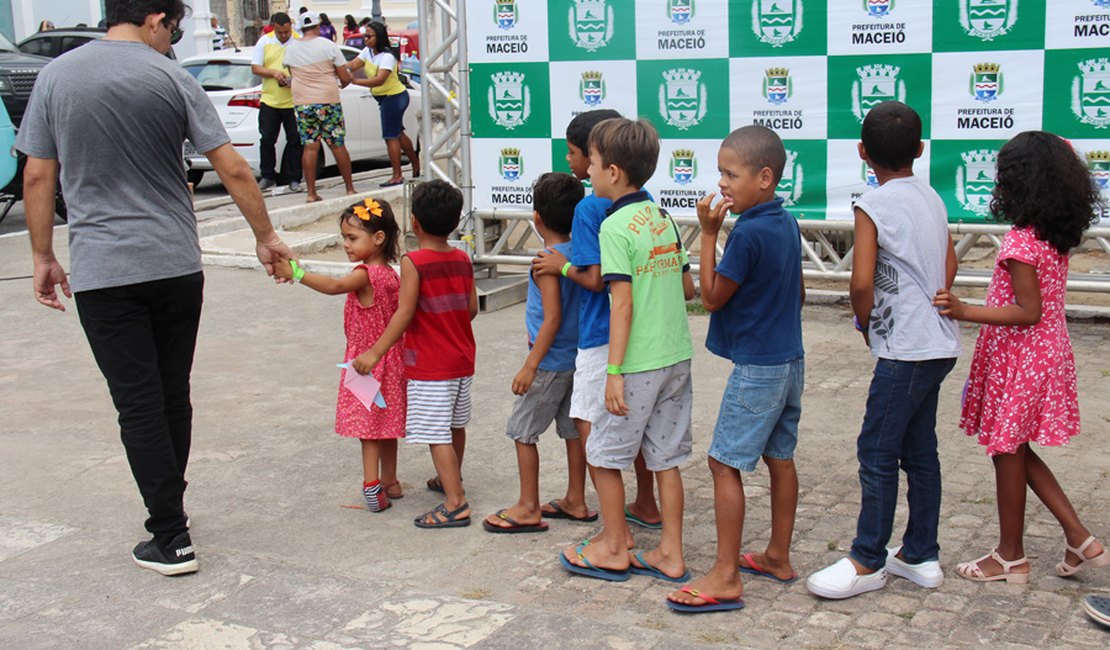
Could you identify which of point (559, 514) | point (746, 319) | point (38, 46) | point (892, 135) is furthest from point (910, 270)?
point (38, 46)

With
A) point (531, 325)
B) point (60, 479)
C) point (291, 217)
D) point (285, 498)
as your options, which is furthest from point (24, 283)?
point (531, 325)

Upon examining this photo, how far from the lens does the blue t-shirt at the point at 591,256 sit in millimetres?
4457

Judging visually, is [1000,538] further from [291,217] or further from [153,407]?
[291,217]

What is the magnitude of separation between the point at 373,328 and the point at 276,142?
9363mm

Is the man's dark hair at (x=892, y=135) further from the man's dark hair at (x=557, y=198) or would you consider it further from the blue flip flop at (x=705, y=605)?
the blue flip flop at (x=705, y=605)

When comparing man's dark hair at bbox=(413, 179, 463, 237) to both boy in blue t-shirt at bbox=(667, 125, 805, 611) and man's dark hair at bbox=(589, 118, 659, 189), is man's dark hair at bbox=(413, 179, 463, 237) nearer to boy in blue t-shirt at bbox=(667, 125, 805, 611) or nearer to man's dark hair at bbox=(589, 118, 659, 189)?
man's dark hair at bbox=(589, 118, 659, 189)

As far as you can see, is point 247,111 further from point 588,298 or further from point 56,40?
point 588,298

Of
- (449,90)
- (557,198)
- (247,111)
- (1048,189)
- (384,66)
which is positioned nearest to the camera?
(1048,189)

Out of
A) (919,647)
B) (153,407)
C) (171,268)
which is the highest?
(171,268)

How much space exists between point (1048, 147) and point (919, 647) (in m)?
1.69

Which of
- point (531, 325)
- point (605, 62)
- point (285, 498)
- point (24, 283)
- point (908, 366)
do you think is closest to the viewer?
point (908, 366)

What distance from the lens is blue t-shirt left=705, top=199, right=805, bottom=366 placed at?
4.11 meters

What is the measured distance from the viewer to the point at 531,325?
4.93m

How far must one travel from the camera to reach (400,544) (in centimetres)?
491
